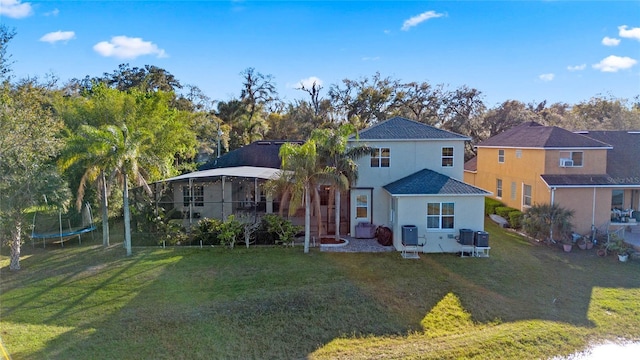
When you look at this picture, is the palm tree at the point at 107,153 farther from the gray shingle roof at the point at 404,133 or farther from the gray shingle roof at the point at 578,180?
the gray shingle roof at the point at 578,180

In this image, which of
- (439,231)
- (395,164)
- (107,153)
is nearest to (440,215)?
(439,231)

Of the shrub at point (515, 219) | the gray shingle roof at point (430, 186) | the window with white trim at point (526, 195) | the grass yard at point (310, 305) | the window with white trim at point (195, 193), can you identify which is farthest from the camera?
the window with white trim at point (195, 193)

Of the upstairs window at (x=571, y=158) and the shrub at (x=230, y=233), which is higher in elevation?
the upstairs window at (x=571, y=158)

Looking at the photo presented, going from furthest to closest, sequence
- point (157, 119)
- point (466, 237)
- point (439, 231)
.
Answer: point (157, 119)
point (439, 231)
point (466, 237)

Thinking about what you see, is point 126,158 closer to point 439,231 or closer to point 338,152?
point 338,152

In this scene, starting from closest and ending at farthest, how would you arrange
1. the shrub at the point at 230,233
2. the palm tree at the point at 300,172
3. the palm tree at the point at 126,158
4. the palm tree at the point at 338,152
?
the palm tree at the point at 126,158 → the palm tree at the point at 300,172 → the palm tree at the point at 338,152 → the shrub at the point at 230,233

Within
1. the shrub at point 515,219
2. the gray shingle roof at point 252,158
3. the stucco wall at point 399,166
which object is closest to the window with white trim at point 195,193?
the gray shingle roof at point 252,158
